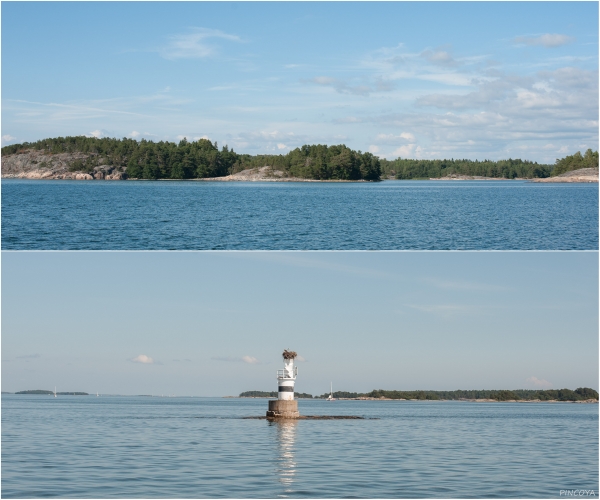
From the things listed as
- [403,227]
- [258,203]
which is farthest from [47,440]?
[258,203]

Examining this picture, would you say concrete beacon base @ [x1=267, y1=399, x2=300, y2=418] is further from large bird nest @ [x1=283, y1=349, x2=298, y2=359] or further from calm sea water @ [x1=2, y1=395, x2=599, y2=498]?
calm sea water @ [x1=2, y1=395, x2=599, y2=498]

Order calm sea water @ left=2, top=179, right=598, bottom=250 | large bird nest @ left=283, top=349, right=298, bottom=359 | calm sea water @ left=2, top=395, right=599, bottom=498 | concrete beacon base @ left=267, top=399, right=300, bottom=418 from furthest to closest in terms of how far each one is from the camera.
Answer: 1. calm sea water @ left=2, top=179, right=598, bottom=250
2. concrete beacon base @ left=267, top=399, right=300, bottom=418
3. large bird nest @ left=283, top=349, right=298, bottom=359
4. calm sea water @ left=2, top=395, right=599, bottom=498

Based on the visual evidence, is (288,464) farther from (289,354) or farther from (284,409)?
(284,409)

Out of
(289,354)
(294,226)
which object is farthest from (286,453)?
(294,226)

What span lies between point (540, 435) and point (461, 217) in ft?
95.0

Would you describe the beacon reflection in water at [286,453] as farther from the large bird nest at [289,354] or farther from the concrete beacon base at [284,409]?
the large bird nest at [289,354]

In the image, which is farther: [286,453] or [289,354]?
[289,354]

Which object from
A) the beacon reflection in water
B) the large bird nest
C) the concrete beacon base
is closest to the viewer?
the beacon reflection in water

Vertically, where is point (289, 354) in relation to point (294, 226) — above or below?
below

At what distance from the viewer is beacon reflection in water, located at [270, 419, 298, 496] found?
74.7 ft

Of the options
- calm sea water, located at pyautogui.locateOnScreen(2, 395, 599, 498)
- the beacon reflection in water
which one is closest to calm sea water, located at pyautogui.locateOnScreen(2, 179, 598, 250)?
the beacon reflection in water

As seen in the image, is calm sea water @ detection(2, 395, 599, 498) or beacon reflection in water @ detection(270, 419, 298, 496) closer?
calm sea water @ detection(2, 395, 599, 498)

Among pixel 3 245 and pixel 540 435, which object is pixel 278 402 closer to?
pixel 540 435

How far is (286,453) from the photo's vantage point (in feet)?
99.2
